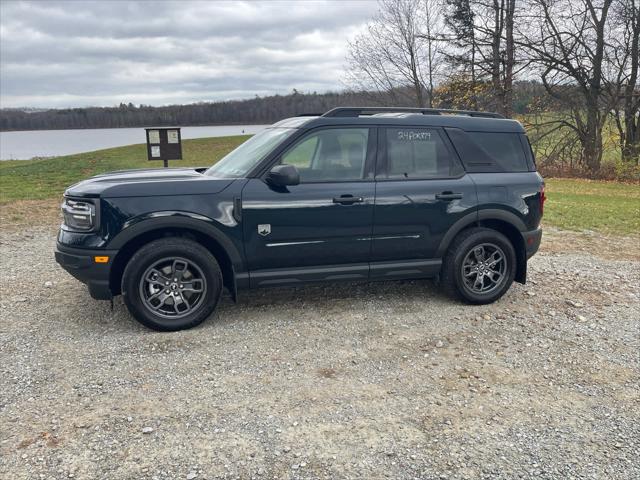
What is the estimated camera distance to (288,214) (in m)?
4.34

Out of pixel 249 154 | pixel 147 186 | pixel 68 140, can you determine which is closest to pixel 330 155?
pixel 249 154

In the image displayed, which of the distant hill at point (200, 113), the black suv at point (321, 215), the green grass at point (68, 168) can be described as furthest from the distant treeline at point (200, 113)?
the black suv at point (321, 215)

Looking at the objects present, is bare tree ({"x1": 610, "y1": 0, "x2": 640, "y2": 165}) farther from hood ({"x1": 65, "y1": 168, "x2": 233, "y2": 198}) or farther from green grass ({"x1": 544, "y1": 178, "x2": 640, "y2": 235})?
hood ({"x1": 65, "y1": 168, "x2": 233, "y2": 198})

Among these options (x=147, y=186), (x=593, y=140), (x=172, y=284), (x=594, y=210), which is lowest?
(x=594, y=210)

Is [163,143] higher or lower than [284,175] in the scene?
higher

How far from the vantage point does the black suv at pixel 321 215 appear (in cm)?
413

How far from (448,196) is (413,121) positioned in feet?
2.60

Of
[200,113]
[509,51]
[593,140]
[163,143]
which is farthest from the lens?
[200,113]

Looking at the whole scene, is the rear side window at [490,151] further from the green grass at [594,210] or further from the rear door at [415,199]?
the green grass at [594,210]

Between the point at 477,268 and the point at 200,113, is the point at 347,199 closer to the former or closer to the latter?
the point at 477,268

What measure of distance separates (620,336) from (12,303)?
567 centimetres

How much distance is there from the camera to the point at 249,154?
189 inches

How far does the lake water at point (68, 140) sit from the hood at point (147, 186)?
2562 cm

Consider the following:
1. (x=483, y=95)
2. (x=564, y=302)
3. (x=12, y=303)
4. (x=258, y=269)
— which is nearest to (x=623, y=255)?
(x=564, y=302)
